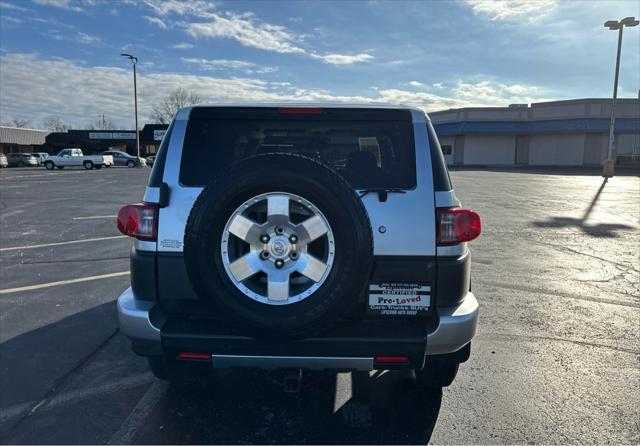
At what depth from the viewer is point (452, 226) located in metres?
2.55

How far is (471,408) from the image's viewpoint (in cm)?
300

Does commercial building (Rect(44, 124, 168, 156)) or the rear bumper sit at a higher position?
commercial building (Rect(44, 124, 168, 156))

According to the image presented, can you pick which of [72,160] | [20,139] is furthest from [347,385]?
[20,139]

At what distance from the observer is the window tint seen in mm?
2590

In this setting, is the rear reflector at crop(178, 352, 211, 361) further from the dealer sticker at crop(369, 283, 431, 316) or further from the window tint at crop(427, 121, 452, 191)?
the window tint at crop(427, 121, 452, 191)

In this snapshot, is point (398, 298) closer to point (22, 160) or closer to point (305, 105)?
point (305, 105)

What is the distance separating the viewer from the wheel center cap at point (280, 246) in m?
2.39

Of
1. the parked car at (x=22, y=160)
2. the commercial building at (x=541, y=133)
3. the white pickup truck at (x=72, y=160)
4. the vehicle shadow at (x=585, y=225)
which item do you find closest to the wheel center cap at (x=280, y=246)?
the vehicle shadow at (x=585, y=225)

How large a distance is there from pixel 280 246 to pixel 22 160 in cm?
5755

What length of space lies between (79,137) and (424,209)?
2752 inches

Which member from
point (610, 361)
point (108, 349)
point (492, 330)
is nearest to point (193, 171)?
point (108, 349)

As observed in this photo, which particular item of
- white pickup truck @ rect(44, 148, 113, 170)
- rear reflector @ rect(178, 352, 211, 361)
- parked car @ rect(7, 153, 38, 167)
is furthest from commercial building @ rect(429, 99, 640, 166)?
parked car @ rect(7, 153, 38, 167)

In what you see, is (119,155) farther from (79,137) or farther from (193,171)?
(193,171)

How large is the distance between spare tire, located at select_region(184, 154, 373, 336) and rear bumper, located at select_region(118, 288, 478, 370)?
109 millimetres
